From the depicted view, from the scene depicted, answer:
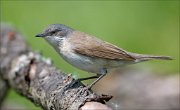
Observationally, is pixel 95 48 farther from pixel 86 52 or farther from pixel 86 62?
pixel 86 62

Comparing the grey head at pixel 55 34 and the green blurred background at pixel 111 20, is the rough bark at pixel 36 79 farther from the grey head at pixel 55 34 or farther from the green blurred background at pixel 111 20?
the green blurred background at pixel 111 20

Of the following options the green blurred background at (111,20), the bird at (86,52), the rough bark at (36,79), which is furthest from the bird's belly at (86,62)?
the green blurred background at (111,20)

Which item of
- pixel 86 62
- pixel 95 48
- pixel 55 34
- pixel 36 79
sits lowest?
pixel 36 79

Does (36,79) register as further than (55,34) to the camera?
No

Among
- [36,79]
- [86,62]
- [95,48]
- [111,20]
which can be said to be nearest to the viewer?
[86,62]

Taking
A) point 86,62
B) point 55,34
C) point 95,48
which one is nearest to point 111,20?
point 55,34

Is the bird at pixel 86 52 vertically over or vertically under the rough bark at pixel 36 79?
over
